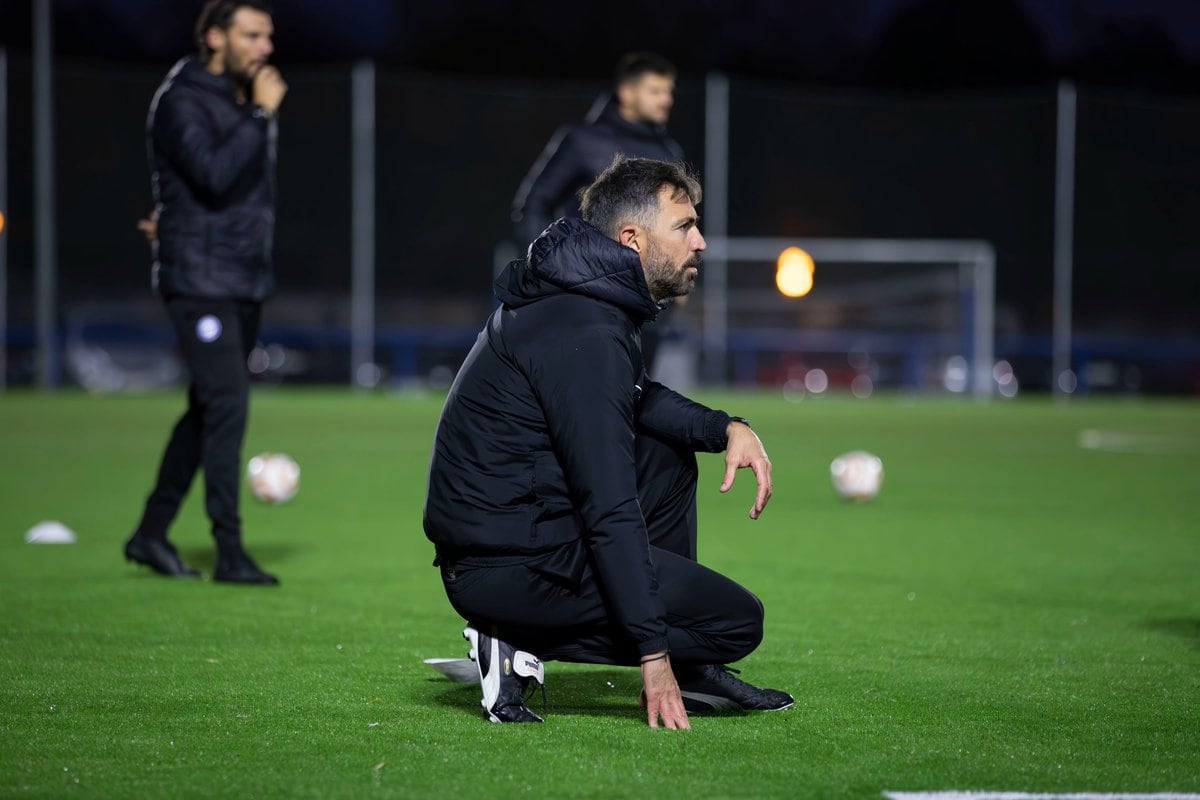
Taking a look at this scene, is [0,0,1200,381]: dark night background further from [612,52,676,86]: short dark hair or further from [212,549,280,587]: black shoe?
[212,549,280,587]: black shoe

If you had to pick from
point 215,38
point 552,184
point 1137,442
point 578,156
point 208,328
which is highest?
point 215,38

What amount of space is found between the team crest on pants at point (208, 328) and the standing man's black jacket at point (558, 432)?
7.76 feet

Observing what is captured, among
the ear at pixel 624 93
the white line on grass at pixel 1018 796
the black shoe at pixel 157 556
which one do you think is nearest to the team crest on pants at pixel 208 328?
the black shoe at pixel 157 556

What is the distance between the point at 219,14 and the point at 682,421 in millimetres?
2892

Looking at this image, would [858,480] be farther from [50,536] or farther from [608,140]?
[50,536]

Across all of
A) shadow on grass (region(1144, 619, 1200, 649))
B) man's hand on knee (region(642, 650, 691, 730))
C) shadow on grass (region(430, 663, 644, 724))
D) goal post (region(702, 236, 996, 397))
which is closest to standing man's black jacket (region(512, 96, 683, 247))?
shadow on grass (region(1144, 619, 1200, 649))

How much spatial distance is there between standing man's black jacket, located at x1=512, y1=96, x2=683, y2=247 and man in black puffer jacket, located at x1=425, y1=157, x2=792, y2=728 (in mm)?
4217

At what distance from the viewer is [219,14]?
19.8ft

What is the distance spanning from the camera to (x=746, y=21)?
41.1 m

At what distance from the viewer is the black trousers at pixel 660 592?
149 inches

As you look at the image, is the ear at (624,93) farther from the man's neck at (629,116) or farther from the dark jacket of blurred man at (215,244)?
the dark jacket of blurred man at (215,244)

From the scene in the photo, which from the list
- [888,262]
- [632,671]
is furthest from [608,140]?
[888,262]

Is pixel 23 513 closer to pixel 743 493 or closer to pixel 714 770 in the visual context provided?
pixel 743 493

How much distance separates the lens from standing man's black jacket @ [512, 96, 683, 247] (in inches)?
317
